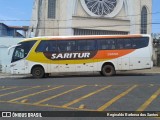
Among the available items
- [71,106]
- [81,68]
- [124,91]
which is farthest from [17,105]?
[81,68]

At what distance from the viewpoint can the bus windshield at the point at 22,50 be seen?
91.6 ft

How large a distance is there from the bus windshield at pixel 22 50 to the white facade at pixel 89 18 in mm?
32303

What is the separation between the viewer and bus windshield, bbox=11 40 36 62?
1099 inches

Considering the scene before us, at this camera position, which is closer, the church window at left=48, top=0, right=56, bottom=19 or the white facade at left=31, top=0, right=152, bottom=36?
the white facade at left=31, top=0, right=152, bottom=36

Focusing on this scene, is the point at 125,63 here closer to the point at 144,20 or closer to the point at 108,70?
the point at 108,70

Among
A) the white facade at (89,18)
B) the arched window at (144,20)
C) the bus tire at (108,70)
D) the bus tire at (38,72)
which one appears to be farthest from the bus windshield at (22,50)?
the arched window at (144,20)

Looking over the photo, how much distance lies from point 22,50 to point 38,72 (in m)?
2.09

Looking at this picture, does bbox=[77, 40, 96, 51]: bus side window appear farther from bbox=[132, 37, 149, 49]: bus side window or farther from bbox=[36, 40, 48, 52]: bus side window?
bbox=[132, 37, 149, 49]: bus side window

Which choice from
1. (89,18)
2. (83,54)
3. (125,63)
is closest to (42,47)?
(83,54)

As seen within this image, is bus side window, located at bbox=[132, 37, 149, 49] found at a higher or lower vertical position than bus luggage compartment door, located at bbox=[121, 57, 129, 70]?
higher

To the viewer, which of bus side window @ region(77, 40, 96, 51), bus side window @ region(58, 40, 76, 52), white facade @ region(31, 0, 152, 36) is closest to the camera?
bus side window @ region(77, 40, 96, 51)

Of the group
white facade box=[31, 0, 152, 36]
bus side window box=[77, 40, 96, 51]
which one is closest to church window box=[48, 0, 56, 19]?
white facade box=[31, 0, 152, 36]

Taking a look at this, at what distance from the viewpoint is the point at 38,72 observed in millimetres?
27875

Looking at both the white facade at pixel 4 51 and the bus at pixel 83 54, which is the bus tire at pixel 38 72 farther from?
the white facade at pixel 4 51
